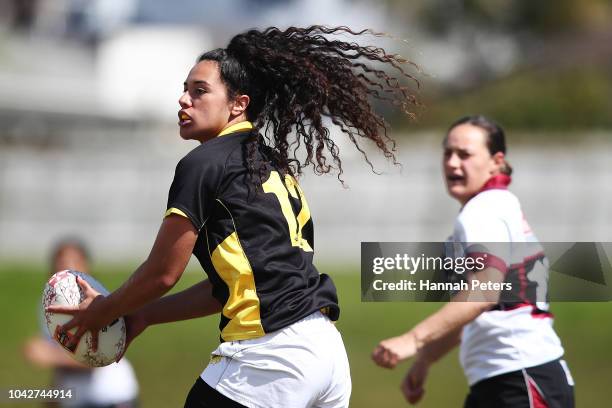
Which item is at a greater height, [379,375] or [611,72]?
[611,72]

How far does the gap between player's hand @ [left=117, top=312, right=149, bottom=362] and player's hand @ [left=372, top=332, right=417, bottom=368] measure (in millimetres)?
998

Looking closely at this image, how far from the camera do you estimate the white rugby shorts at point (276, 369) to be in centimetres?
401

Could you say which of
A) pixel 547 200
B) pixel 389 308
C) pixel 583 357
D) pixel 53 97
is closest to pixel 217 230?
pixel 583 357

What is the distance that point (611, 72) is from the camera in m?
33.4

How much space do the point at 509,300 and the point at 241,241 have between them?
1.55 m

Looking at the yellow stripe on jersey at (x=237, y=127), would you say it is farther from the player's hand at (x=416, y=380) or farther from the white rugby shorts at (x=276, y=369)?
the player's hand at (x=416, y=380)

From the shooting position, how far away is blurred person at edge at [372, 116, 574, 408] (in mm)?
4770

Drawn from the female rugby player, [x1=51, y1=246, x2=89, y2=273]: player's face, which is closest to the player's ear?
the female rugby player

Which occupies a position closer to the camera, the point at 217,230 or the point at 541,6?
the point at 217,230

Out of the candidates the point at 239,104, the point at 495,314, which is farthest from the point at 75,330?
the point at 495,314

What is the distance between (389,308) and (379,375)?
12.6 feet

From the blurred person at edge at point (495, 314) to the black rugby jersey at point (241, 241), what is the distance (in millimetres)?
785

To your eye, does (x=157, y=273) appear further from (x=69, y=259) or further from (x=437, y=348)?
(x=69, y=259)

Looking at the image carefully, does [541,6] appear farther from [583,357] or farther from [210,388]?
[210,388]
